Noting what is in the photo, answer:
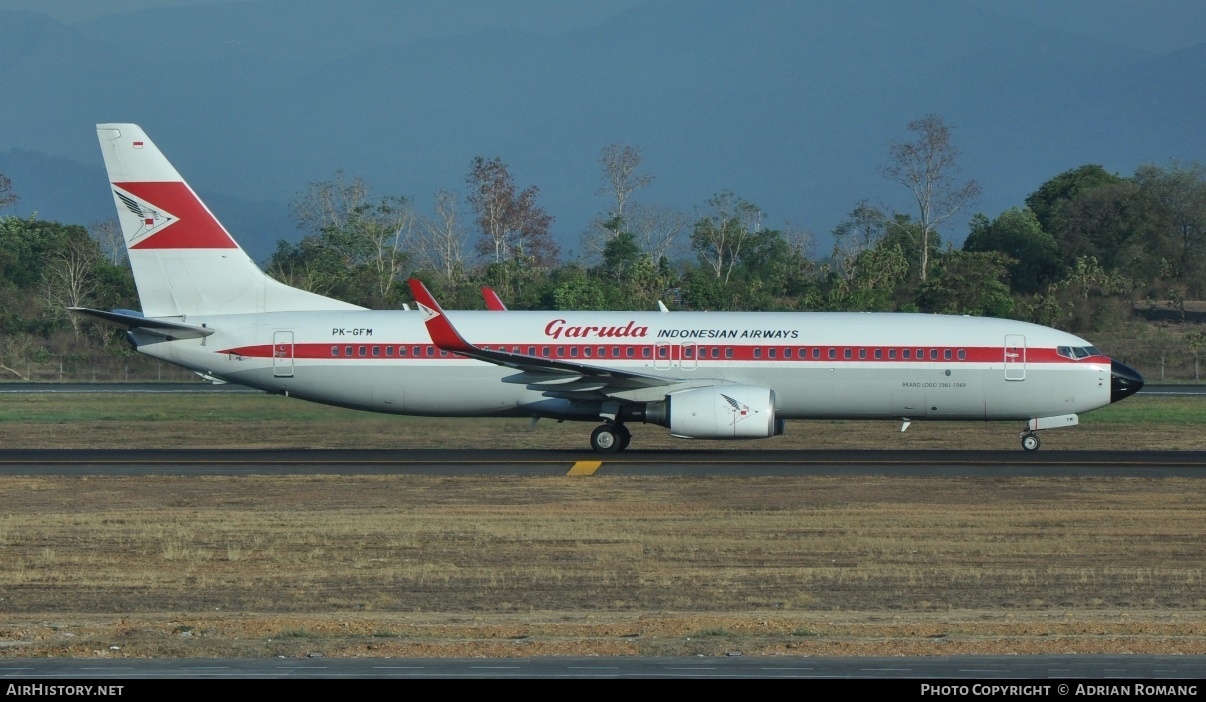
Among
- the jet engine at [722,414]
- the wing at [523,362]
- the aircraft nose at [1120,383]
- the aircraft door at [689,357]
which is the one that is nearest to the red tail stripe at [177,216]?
the wing at [523,362]

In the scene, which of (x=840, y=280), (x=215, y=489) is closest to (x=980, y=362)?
(x=215, y=489)

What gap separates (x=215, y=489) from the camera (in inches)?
964

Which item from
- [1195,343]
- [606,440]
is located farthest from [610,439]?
[1195,343]

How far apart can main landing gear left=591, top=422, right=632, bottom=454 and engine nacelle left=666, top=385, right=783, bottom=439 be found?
2002 millimetres

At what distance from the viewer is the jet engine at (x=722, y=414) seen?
1124 inches

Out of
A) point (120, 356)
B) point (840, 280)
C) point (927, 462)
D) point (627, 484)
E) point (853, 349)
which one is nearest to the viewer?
point (627, 484)

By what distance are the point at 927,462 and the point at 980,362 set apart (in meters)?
3.43

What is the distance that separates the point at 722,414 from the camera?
28547 mm

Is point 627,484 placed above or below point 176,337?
below

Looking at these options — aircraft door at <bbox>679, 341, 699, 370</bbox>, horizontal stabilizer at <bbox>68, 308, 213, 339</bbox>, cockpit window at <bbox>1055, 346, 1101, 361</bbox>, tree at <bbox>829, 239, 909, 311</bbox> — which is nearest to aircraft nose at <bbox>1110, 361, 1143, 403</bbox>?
→ cockpit window at <bbox>1055, 346, 1101, 361</bbox>

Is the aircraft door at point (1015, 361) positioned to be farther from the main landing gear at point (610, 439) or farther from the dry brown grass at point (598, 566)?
the main landing gear at point (610, 439)

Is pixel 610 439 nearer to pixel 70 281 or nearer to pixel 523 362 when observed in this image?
pixel 523 362

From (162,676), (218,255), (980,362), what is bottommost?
(162,676)
